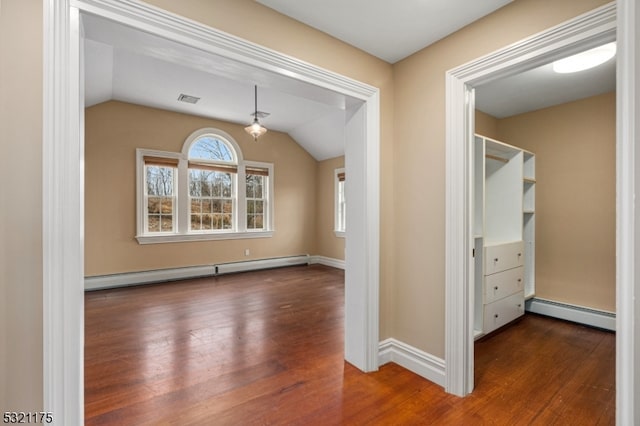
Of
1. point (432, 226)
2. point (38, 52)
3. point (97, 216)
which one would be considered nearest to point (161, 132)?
point (97, 216)

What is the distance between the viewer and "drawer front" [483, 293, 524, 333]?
2847mm

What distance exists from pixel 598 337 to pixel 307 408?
10.2 feet

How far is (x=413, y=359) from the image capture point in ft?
7.53

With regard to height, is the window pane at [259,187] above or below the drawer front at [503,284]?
above

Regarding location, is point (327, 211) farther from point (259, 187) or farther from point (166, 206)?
point (166, 206)

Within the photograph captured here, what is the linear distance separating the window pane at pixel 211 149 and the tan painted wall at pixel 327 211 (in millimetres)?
2221

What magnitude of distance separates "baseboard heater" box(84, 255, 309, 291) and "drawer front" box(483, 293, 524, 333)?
4481 millimetres

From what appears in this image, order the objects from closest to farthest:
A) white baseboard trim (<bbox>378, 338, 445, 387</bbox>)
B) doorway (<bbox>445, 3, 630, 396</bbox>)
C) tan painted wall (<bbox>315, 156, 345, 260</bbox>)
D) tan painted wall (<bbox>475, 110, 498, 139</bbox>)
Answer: doorway (<bbox>445, 3, 630, 396</bbox>) < white baseboard trim (<bbox>378, 338, 445, 387</bbox>) < tan painted wall (<bbox>475, 110, 498, 139</bbox>) < tan painted wall (<bbox>315, 156, 345, 260</bbox>)

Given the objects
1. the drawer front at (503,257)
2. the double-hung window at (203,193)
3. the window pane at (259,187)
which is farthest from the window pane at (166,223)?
the drawer front at (503,257)

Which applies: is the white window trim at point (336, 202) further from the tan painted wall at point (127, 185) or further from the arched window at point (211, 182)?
the arched window at point (211, 182)

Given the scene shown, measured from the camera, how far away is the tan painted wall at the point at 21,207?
1176 millimetres

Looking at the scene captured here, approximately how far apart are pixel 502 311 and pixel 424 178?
75.4 inches

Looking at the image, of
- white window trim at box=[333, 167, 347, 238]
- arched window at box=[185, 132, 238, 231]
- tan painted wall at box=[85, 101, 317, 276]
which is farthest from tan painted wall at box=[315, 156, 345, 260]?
arched window at box=[185, 132, 238, 231]

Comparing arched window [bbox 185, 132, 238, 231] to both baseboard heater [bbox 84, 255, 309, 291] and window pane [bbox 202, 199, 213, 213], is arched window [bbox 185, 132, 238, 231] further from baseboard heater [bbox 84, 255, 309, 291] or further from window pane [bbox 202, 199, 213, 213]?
baseboard heater [bbox 84, 255, 309, 291]
